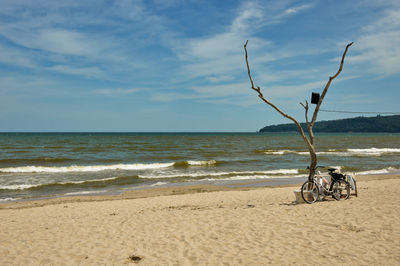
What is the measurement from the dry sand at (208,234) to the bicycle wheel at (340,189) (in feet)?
1.11

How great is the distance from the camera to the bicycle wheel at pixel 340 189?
9.88m

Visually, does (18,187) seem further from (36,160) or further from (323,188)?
(323,188)

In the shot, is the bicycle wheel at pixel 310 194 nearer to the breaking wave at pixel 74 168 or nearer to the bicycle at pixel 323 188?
the bicycle at pixel 323 188

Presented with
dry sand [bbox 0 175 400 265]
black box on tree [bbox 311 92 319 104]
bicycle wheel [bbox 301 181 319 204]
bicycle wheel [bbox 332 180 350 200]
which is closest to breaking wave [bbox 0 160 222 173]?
dry sand [bbox 0 175 400 265]

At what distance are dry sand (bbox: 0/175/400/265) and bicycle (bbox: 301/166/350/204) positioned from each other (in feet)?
1.21

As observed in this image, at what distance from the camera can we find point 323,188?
9.84 m

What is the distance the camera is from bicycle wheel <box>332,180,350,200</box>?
32.4ft

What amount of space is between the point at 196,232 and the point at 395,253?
13.1ft

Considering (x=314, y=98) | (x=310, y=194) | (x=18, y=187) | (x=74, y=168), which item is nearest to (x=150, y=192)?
(x=18, y=187)

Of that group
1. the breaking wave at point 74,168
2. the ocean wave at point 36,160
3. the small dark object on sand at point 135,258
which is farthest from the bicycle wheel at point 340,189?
the ocean wave at point 36,160

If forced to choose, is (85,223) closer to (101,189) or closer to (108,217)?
(108,217)

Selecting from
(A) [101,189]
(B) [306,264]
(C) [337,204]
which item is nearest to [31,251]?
(B) [306,264]

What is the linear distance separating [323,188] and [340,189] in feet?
2.12

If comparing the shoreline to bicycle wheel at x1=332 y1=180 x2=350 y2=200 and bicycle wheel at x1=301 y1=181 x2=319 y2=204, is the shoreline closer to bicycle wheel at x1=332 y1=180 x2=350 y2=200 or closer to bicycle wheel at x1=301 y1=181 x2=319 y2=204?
bicycle wheel at x1=301 y1=181 x2=319 y2=204
